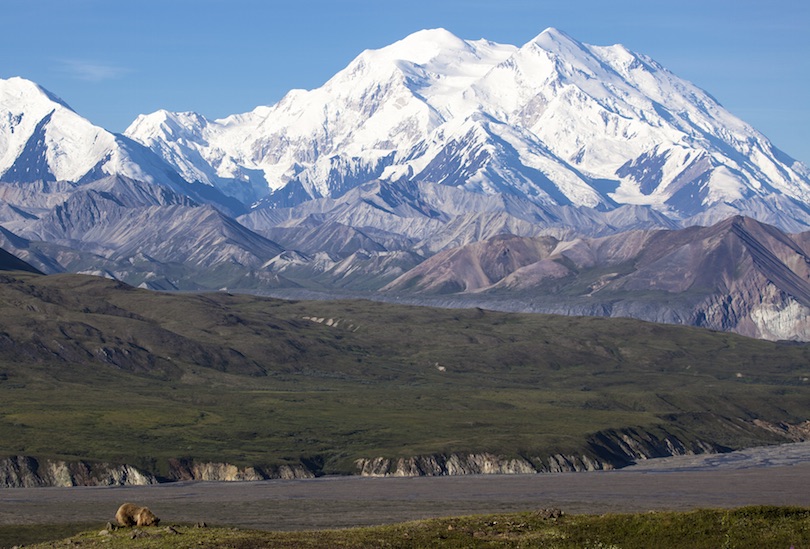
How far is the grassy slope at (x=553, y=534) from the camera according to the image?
106562mm

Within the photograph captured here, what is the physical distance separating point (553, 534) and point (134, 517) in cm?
3338

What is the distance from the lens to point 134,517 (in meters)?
116

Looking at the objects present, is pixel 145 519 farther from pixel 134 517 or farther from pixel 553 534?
pixel 553 534

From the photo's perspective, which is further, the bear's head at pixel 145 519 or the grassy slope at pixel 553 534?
the bear's head at pixel 145 519

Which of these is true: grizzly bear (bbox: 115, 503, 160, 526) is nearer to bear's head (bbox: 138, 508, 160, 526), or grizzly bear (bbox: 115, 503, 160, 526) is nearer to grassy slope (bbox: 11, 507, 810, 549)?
bear's head (bbox: 138, 508, 160, 526)

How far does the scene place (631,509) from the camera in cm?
19662

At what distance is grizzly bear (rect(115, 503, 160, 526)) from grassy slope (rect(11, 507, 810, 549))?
7.78ft

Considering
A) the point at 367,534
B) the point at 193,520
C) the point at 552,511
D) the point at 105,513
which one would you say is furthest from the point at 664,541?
the point at 105,513

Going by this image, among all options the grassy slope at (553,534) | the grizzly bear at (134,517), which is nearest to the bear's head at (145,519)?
the grizzly bear at (134,517)

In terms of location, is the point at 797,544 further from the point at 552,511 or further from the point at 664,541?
the point at 552,511

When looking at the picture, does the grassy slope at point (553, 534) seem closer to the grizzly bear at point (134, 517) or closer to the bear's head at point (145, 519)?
the grizzly bear at point (134, 517)

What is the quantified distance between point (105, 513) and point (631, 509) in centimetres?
7096

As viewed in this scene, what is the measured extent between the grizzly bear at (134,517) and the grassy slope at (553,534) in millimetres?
2372

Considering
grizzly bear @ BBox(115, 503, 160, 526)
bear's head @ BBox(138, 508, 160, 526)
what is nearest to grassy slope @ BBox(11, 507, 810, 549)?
grizzly bear @ BBox(115, 503, 160, 526)
